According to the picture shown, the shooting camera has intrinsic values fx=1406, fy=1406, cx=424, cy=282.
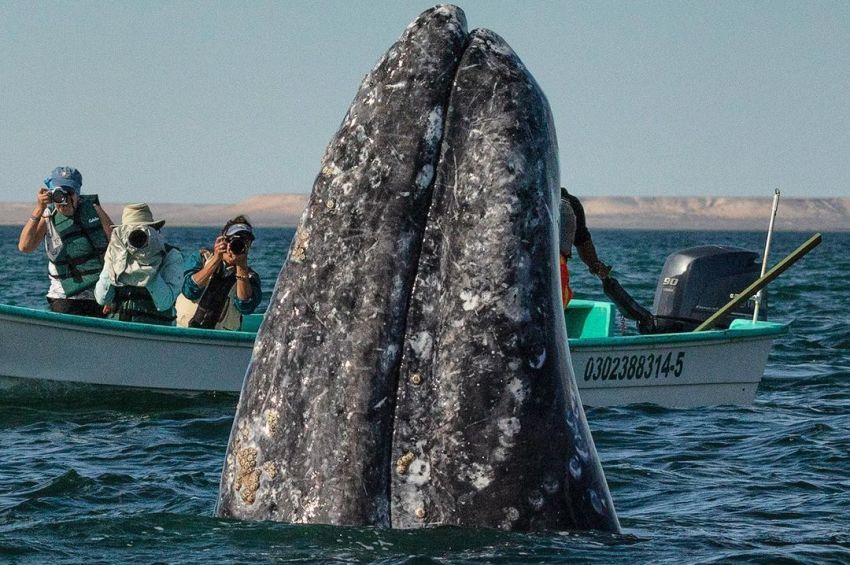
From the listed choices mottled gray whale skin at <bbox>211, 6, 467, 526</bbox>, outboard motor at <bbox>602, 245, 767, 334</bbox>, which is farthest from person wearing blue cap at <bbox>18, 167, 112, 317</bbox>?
mottled gray whale skin at <bbox>211, 6, 467, 526</bbox>

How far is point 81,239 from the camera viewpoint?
12117 mm

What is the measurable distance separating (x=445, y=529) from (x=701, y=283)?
979cm

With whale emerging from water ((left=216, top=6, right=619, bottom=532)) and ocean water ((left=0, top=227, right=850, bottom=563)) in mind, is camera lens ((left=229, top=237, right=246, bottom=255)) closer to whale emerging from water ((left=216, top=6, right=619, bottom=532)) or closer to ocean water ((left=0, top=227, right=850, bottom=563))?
ocean water ((left=0, top=227, right=850, bottom=563))

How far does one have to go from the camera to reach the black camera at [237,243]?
10.6 m

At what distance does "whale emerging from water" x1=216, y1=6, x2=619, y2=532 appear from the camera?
4.51 meters

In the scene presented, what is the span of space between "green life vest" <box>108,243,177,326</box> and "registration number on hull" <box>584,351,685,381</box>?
3839 millimetres

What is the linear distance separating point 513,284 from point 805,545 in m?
2.28

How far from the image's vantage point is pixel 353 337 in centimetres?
457

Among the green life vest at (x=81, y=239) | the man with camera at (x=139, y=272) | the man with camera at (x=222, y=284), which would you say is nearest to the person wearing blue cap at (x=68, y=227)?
the green life vest at (x=81, y=239)

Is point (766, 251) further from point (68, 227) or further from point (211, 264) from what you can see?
point (68, 227)

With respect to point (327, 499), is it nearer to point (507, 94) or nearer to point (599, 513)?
point (599, 513)

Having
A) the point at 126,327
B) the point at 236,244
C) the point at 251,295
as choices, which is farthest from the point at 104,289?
the point at 236,244

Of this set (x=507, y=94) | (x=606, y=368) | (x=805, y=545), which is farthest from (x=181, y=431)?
(x=507, y=94)

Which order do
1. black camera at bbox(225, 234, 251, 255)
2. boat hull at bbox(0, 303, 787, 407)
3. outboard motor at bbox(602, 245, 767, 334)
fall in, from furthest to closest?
outboard motor at bbox(602, 245, 767, 334) < boat hull at bbox(0, 303, 787, 407) < black camera at bbox(225, 234, 251, 255)
